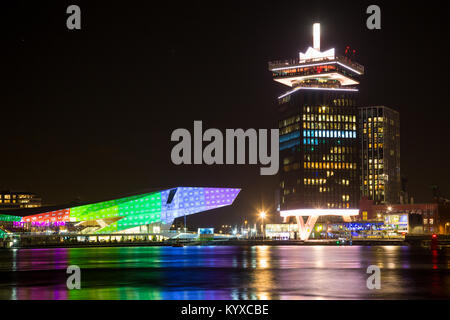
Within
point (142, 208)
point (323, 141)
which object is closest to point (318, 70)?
point (323, 141)

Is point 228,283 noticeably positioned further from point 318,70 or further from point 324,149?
point 318,70

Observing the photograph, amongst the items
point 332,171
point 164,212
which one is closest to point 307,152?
point 332,171

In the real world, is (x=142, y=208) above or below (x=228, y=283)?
above

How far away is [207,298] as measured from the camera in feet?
98.2

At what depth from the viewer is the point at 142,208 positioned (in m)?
145

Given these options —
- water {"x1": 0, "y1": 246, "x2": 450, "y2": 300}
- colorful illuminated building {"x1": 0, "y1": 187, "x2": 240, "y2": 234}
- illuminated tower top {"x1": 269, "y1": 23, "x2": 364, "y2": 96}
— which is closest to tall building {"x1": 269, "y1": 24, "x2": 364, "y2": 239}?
illuminated tower top {"x1": 269, "y1": 23, "x2": 364, "y2": 96}

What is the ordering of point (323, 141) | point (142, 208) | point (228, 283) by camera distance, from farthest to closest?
point (323, 141) → point (142, 208) → point (228, 283)

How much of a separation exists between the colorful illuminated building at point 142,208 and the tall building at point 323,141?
40.6 metres

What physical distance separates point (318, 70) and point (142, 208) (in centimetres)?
6862

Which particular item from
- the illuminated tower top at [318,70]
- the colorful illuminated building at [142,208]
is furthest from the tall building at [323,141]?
the colorful illuminated building at [142,208]

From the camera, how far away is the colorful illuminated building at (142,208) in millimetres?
143750

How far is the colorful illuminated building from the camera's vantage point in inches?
5659
